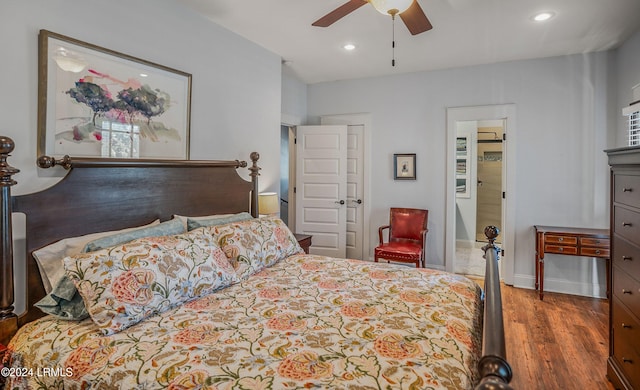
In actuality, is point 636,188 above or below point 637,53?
below

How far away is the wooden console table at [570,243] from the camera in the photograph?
347cm

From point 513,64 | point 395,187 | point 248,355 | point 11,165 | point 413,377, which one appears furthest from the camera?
point 395,187

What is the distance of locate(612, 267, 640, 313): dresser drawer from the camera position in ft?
6.25

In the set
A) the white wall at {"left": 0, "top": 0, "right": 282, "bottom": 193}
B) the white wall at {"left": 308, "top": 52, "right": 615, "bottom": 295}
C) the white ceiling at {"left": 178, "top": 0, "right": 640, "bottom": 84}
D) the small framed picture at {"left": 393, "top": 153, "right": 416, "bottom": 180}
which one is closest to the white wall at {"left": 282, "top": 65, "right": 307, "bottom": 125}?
the white ceiling at {"left": 178, "top": 0, "right": 640, "bottom": 84}

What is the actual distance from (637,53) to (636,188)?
2.17 m

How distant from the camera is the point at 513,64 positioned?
161 inches

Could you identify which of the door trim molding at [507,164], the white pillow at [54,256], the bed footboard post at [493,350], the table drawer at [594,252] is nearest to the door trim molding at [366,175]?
the door trim molding at [507,164]

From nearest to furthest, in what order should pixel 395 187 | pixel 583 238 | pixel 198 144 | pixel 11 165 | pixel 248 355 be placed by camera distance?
pixel 248 355, pixel 11 165, pixel 198 144, pixel 583 238, pixel 395 187

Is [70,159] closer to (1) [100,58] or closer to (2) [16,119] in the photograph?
(2) [16,119]

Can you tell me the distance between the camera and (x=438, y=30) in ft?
10.5

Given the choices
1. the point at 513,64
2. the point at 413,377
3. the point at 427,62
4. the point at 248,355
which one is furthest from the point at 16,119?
the point at 513,64

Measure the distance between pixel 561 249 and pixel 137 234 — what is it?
387 centimetres

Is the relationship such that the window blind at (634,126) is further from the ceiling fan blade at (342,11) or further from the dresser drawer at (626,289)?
the ceiling fan blade at (342,11)

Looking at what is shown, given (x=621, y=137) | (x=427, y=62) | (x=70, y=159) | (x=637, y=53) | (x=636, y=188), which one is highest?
(x=427, y=62)
